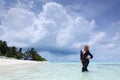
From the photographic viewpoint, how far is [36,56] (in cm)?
9981

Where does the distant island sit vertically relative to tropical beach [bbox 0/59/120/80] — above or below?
above

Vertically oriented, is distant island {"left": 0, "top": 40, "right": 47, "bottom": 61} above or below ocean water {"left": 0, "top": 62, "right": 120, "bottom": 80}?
above

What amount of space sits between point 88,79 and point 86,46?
3.70 m

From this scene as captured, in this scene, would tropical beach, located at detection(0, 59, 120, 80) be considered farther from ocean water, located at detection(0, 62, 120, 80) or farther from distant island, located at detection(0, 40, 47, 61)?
distant island, located at detection(0, 40, 47, 61)

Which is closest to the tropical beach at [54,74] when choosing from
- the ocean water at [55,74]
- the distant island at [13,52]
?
the ocean water at [55,74]

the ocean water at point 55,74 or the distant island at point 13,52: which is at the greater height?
the distant island at point 13,52

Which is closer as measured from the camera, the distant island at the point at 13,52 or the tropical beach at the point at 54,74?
the tropical beach at the point at 54,74

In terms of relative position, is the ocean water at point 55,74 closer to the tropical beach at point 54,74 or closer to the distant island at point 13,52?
the tropical beach at point 54,74

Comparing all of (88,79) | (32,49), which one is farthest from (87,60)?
(32,49)

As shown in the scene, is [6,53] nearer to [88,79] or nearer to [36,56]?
[36,56]

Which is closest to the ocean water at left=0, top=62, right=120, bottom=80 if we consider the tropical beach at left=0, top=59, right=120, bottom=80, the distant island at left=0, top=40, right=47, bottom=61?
the tropical beach at left=0, top=59, right=120, bottom=80

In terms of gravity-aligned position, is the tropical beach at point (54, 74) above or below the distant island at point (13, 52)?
below

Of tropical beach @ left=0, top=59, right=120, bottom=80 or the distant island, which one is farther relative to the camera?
the distant island

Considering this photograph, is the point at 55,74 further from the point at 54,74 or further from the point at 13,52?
the point at 13,52
